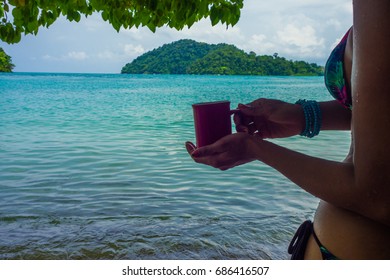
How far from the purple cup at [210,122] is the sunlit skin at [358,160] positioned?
8 cm

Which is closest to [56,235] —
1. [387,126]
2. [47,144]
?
[387,126]

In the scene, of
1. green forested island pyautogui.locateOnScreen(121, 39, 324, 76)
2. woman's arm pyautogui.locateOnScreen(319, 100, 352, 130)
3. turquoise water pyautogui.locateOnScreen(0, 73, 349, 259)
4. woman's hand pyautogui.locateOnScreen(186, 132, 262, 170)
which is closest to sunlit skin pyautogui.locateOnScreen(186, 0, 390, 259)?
woman's hand pyautogui.locateOnScreen(186, 132, 262, 170)

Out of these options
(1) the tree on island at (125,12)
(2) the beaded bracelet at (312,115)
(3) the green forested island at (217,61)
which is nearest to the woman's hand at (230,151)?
(2) the beaded bracelet at (312,115)

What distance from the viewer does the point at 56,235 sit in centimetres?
551

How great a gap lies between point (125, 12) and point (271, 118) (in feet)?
8.60

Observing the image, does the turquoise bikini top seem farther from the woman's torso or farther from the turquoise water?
the turquoise water

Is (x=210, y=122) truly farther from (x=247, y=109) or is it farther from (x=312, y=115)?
(x=312, y=115)

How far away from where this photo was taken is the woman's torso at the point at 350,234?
1.34 m

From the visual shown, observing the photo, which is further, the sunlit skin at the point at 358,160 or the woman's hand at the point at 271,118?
the woman's hand at the point at 271,118

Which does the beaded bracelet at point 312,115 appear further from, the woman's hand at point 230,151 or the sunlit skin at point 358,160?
the woman's hand at point 230,151

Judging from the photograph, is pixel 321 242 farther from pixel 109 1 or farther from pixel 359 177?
pixel 109 1

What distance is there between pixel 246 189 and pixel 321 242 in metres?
6.42

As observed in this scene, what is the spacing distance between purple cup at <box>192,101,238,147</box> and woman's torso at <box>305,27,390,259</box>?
0.44 m

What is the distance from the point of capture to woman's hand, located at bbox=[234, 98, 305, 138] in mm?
1811
